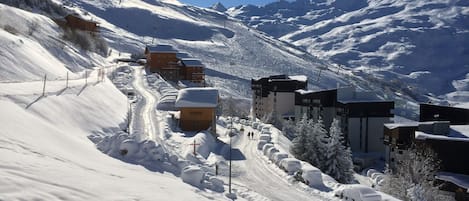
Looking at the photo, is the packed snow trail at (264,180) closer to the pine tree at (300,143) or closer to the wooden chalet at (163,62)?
the pine tree at (300,143)

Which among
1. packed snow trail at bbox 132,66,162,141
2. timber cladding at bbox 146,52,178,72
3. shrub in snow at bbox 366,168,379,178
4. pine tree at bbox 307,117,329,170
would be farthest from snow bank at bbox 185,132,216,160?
timber cladding at bbox 146,52,178,72

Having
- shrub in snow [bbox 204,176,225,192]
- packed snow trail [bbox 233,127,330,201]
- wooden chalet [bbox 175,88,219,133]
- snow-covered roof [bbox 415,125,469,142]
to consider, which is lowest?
packed snow trail [bbox 233,127,330,201]

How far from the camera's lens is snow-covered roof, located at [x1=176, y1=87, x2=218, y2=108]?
1590 inches

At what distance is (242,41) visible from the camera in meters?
188

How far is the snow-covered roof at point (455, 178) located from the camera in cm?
3381

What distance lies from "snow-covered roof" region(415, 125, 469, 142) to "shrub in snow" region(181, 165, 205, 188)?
2474 cm

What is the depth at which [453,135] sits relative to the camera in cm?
3794

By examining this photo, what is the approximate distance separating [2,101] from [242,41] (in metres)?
171

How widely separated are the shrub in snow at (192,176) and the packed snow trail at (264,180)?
200 inches

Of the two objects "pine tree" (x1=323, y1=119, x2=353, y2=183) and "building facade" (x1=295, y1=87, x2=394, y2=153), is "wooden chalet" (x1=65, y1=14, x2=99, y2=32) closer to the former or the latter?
"building facade" (x1=295, y1=87, x2=394, y2=153)

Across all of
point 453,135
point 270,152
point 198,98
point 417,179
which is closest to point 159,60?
point 198,98

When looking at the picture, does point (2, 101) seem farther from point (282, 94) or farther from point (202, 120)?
point (282, 94)

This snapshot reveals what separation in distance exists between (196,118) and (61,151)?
80.2 ft

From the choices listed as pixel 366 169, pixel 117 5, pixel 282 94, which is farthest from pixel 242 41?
pixel 366 169
